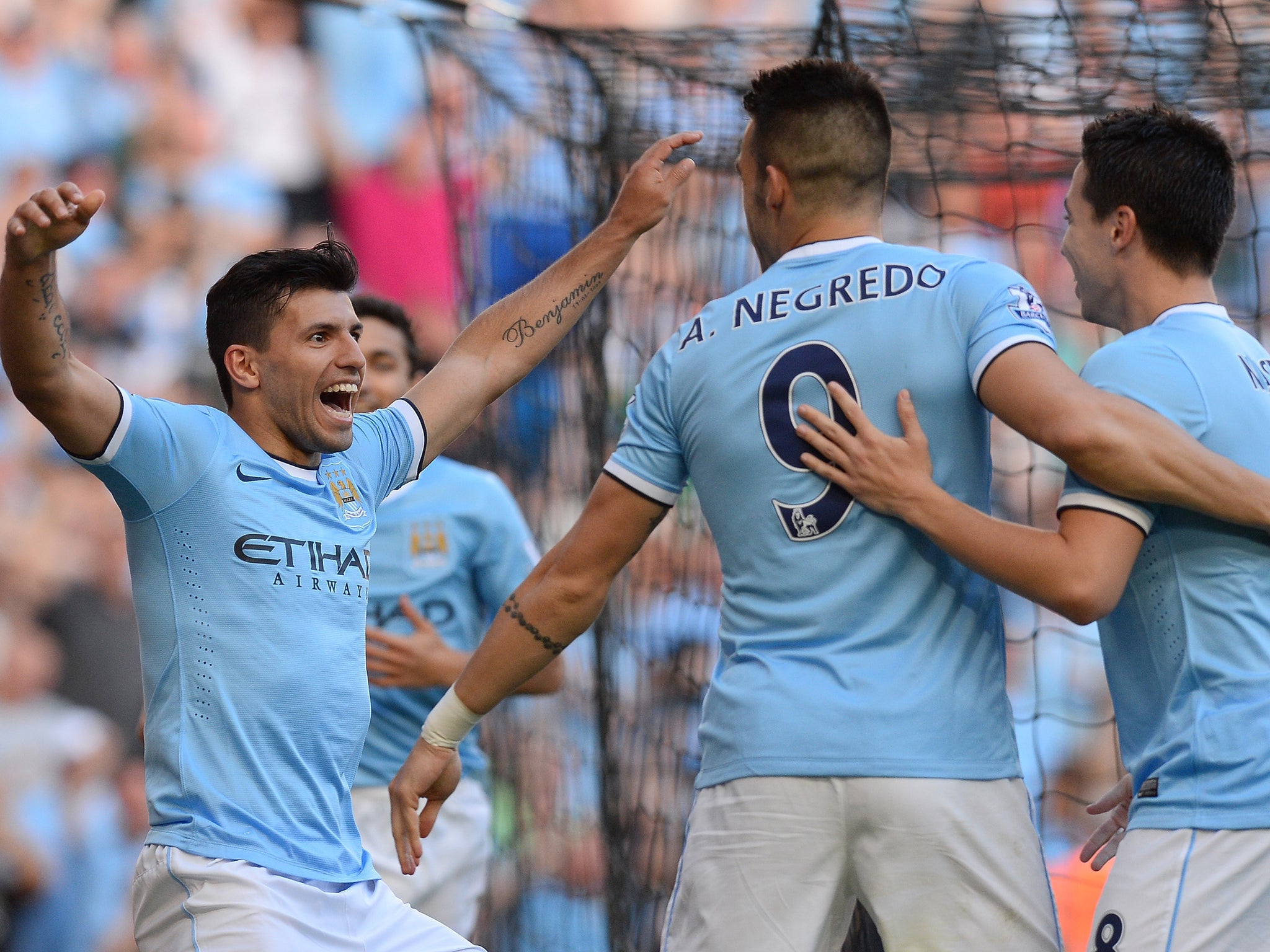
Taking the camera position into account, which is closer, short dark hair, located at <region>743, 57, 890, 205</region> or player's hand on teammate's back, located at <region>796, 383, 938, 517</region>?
player's hand on teammate's back, located at <region>796, 383, 938, 517</region>

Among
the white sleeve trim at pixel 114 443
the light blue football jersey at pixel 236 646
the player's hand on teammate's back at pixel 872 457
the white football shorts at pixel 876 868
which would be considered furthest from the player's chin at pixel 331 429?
the white football shorts at pixel 876 868

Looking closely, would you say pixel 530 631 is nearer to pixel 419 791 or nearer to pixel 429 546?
pixel 419 791

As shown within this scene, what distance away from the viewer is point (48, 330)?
7.31 feet

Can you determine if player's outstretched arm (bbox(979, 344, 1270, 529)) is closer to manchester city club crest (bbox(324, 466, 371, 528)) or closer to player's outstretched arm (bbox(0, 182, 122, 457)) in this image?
manchester city club crest (bbox(324, 466, 371, 528))

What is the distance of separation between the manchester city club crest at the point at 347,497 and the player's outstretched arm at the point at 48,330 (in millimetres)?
494

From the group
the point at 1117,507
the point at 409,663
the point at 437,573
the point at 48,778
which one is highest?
the point at 1117,507

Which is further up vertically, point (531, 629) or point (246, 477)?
point (246, 477)

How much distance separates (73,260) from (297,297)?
4.07 metres

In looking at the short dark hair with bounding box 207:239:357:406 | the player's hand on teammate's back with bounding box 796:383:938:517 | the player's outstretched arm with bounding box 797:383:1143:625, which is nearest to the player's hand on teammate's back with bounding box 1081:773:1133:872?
the player's outstretched arm with bounding box 797:383:1143:625

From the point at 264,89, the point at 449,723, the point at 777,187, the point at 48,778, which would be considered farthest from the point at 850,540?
the point at 264,89

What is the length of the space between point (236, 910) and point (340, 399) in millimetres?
1025

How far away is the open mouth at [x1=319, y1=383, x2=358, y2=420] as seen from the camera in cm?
272

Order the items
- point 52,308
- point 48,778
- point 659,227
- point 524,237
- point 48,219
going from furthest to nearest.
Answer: point 524,237, point 48,778, point 659,227, point 52,308, point 48,219

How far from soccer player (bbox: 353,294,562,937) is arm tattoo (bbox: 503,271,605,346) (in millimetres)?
881
